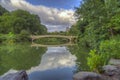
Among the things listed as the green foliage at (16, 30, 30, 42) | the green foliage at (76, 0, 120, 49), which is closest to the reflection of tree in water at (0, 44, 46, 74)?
the green foliage at (76, 0, 120, 49)

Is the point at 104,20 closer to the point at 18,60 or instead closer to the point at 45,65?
the point at 45,65

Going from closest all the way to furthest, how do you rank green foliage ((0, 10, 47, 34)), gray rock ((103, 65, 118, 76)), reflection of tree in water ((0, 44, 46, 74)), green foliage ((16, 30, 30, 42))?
gray rock ((103, 65, 118, 76)) → reflection of tree in water ((0, 44, 46, 74)) → green foliage ((16, 30, 30, 42)) → green foliage ((0, 10, 47, 34))

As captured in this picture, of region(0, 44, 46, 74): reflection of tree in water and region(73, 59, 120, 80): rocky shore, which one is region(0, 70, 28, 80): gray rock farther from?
region(0, 44, 46, 74): reflection of tree in water

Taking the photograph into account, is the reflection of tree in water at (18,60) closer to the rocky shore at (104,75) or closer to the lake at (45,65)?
the lake at (45,65)

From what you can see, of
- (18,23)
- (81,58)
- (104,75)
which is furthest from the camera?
(18,23)

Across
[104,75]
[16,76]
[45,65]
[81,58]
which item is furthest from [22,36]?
[16,76]

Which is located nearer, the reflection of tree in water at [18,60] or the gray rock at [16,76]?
the gray rock at [16,76]

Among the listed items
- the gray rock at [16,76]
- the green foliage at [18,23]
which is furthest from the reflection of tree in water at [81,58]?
the green foliage at [18,23]

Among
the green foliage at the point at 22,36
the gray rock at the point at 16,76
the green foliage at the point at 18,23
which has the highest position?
the green foliage at the point at 18,23

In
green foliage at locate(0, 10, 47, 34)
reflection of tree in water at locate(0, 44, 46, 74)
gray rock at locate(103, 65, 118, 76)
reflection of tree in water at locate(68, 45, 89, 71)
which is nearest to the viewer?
gray rock at locate(103, 65, 118, 76)

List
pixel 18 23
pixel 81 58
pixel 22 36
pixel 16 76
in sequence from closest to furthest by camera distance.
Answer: pixel 16 76 < pixel 81 58 < pixel 22 36 < pixel 18 23

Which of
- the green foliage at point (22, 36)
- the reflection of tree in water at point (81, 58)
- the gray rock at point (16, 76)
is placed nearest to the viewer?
the gray rock at point (16, 76)

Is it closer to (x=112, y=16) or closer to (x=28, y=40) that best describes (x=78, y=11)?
(x=112, y=16)

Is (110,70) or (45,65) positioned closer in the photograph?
(110,70)
